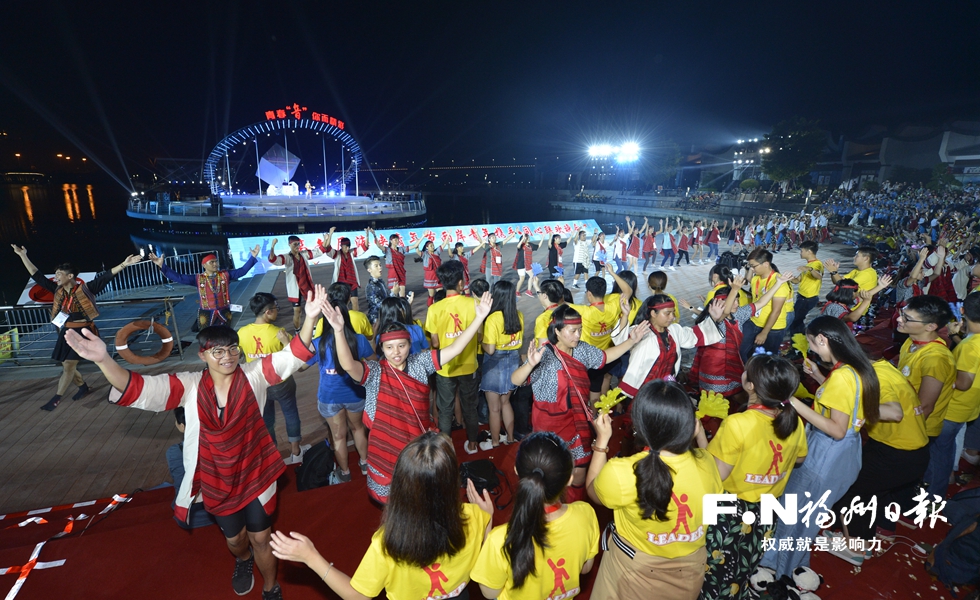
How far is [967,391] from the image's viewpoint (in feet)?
10.8

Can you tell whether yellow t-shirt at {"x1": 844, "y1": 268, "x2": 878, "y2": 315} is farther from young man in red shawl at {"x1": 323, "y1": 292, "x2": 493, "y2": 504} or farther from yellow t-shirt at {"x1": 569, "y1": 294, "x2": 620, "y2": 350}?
young man in red shawl at {"x1": 323, "y1": 292, "x2": 493, "y2": 504}

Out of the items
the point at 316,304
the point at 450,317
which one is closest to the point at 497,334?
the point at 450,317

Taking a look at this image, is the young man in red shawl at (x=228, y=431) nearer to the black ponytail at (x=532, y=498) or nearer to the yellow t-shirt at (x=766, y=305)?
the black ponytail at (x=532, y=498)

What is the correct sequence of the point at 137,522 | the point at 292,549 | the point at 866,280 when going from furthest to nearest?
the point at 866,280, the point at 137,522, the point at 292,549

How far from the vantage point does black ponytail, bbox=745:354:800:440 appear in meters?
2.13

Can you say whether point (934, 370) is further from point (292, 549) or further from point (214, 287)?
point (214, 287)

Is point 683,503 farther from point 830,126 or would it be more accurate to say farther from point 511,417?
point 830,126

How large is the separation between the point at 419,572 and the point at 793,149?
162 ft

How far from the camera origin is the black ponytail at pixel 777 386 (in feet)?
6.99

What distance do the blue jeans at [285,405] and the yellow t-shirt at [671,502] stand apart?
3.14 m

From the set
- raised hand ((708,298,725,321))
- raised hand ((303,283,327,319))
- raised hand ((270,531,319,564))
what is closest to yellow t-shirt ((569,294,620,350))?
raised hand ((708,298,725,321))

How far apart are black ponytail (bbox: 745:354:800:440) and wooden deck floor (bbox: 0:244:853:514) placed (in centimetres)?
416

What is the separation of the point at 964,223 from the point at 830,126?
40578 mm

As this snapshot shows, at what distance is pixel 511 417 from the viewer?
4254 millimetres
